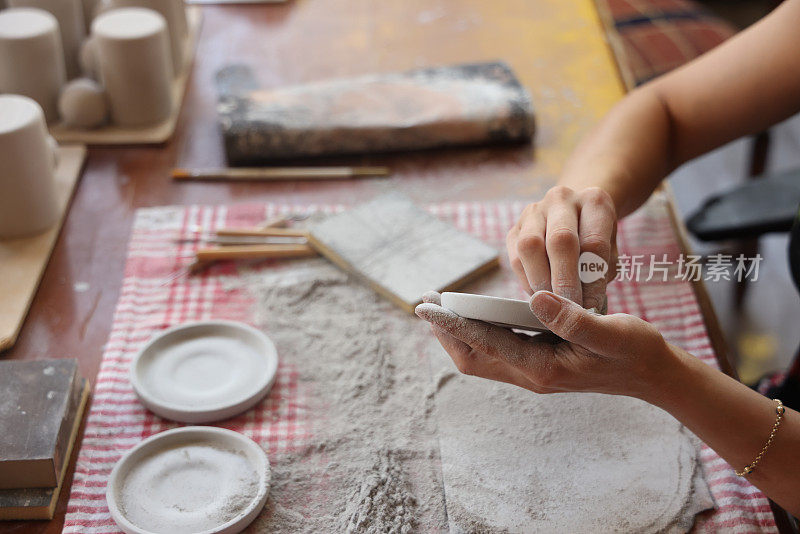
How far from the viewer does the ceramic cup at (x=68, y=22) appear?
1.78m

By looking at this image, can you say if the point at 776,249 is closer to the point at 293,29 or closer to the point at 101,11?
the point at 293,29

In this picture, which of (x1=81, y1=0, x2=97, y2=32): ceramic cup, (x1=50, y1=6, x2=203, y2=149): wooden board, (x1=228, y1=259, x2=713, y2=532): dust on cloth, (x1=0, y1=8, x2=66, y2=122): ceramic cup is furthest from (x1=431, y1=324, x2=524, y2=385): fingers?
(x1=81, y1=0, x2=97, y2=32): ceramic cup

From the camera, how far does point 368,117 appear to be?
1.71 metres

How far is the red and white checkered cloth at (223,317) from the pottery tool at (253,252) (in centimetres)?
3

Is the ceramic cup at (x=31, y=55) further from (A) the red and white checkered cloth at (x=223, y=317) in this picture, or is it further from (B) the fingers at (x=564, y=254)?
(B) the fingers at (x=564, y=254)

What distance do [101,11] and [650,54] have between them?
1.79 meters

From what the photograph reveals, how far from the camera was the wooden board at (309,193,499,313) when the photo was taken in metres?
1.34

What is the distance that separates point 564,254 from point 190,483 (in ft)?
1.90

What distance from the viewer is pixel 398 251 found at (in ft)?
4.59

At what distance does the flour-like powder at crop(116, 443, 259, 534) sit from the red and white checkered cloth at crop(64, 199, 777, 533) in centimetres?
4

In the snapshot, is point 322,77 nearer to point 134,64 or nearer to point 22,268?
point 134,64

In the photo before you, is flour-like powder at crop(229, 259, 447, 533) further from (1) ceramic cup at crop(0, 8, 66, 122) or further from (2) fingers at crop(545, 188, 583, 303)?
(1) ceramic cup at crop(0, 8, 66, 122)

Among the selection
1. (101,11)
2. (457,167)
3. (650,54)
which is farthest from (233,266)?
(650,54)

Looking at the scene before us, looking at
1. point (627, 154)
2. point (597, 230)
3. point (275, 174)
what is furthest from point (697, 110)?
point (275, 174)
